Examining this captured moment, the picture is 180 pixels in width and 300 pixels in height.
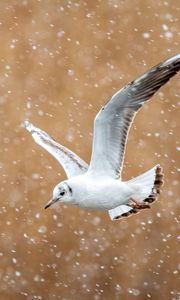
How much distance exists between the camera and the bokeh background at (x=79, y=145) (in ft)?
19.0

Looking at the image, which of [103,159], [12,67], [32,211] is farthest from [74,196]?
[12,67]

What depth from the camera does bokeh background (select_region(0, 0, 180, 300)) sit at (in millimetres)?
5781

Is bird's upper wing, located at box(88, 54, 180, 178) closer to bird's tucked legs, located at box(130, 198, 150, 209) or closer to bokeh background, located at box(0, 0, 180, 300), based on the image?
bird's tucked legs, located at box(130, 198, 150, 209)

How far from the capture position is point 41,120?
19.6 feet

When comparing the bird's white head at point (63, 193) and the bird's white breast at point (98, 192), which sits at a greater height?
the bird's white head at point (63, 193)

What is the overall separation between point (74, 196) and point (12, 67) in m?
→ 2.54

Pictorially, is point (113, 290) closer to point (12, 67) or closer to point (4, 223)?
point (4, 223)

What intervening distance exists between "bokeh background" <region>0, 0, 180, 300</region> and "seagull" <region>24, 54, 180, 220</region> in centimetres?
178

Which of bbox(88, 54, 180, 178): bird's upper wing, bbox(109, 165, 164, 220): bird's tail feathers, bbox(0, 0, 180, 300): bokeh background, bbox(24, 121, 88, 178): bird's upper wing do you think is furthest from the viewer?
bbox(0, 0, 180, 300): bokeh background

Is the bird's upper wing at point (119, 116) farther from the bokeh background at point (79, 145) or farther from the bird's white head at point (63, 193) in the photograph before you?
the bokeh background at point (79, 145)

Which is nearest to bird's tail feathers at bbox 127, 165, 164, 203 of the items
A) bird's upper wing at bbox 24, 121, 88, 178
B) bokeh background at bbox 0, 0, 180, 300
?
bird's upper wing at bbox 24, 121, 88, 178

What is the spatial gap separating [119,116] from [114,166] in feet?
0.97

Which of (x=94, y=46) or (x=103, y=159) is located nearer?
(x=103, y=159)

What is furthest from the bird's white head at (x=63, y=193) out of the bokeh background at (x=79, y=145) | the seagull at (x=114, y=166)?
the bokeh background at (x=79, y=145)
